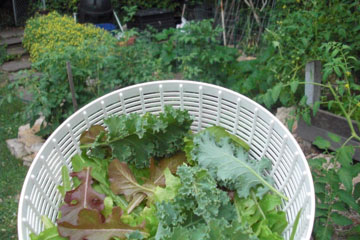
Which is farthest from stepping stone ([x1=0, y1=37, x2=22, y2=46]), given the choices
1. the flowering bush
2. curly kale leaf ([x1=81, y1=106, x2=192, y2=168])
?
curly kale leaf ([x1=81, y1=106, x2=192, y2=168])

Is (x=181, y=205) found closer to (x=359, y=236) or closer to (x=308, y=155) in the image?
(x=359, y=236)

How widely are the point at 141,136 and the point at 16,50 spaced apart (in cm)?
558

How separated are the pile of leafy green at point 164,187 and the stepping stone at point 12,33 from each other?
5887mm

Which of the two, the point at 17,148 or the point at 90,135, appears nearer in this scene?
the point at 90,135

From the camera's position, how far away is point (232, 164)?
167 cm

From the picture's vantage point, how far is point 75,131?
1.89 m

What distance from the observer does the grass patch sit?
109 inches

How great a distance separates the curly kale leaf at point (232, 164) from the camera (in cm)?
164

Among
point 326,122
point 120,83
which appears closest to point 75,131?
point 120,83

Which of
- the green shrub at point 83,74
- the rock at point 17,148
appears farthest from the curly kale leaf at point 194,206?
the rock at point 17,148

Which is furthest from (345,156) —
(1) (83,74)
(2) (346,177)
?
Result: (1) (83,74)

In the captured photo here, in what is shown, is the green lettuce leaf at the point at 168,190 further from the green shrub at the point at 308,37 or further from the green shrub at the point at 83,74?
the green shrub at the point at 83,74

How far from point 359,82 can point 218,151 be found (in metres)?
1.74

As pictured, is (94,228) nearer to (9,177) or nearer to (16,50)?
(9,177)
